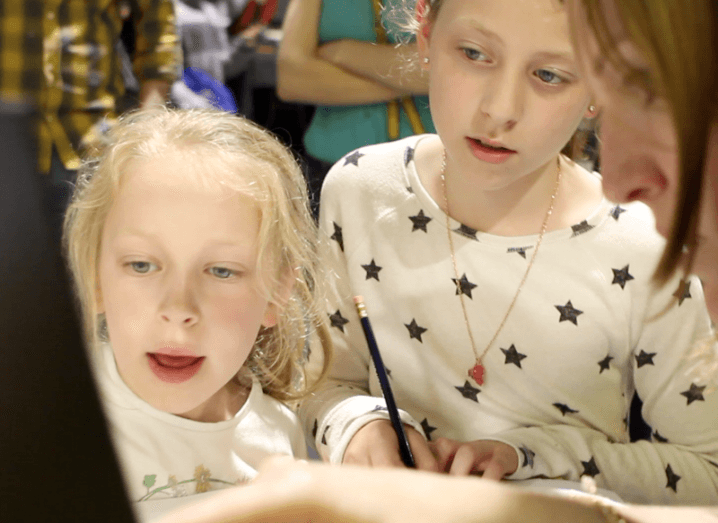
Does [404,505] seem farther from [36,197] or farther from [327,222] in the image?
[327,222]

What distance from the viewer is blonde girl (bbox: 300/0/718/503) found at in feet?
1.99

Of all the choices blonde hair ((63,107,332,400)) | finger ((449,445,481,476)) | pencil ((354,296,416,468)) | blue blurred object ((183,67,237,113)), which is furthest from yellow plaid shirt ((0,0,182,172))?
finger ((449,445,481,476))

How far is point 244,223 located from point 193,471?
0.21m

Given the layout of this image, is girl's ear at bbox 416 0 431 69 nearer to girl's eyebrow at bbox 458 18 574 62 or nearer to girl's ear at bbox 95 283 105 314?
girl's eyebrow at bbox 458 18 574 62

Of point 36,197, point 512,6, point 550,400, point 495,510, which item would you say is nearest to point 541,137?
point 512,6

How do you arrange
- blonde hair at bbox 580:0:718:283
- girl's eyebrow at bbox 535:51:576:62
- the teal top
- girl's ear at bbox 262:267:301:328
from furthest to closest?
the teal top < girl's ear at bbox 262:267:301:328 < girl's eyebrow at bbox 535:51:576:62 < blonde hair at bbox 580:0:718:283

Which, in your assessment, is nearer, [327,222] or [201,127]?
[201,127]

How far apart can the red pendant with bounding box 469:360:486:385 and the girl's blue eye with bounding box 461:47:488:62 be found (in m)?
0.28

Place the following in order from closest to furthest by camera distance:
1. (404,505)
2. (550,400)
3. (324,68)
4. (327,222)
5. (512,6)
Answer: (404,505) → (512,6) → (550,400) → (327,222) → (324,68)

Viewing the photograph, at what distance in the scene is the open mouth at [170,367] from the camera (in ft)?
1.99

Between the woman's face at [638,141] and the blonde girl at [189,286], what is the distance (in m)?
0.31

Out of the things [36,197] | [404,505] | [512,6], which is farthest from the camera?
[512,6]

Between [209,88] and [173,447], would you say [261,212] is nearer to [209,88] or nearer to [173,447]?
[173,447]

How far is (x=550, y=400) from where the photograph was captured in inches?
27.6
